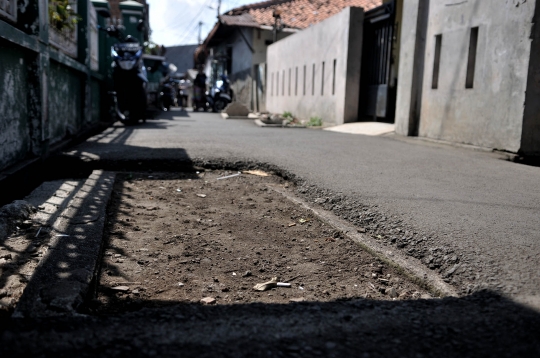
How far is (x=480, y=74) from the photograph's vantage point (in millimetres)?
6969

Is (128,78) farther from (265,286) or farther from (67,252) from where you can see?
(265,286)

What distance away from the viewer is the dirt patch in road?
8.13 feet

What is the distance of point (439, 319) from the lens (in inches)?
71.8

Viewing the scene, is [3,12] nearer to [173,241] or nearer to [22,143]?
[22,143]

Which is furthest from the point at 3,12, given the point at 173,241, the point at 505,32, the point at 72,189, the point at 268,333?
the point at 505,32

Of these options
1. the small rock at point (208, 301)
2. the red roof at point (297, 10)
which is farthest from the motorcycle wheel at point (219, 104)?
the small rock at point (208, 301)

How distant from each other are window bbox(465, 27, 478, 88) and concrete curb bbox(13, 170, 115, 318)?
538cm

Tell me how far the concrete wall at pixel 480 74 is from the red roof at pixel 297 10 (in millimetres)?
16691

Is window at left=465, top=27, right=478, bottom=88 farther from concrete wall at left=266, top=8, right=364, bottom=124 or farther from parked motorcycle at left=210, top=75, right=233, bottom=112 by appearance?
parked motorcycle at left=210, top=75, right=233, bottom=112

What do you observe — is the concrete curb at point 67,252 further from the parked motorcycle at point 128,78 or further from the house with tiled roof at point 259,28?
the house with tiled roof at point 259,28

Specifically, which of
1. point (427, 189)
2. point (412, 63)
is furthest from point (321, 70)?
point (427, 189)

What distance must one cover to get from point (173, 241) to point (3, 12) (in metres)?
2.45

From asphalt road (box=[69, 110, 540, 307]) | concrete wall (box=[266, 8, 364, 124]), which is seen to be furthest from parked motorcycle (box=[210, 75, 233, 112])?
asphalt road (box=[69, 110, 540, 307])

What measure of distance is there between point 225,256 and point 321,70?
12607 millimetres
